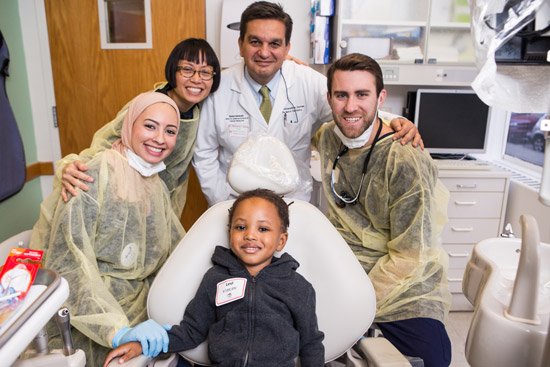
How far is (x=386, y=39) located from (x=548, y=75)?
1978mm

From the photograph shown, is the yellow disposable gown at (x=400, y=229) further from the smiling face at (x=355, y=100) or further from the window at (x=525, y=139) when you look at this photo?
the window at (x=525, y=139)

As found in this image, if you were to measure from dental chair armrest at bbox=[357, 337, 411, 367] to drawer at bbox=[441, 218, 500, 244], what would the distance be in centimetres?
165

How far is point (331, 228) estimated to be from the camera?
133 centimetres

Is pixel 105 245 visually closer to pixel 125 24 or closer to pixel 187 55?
pixel 187 55

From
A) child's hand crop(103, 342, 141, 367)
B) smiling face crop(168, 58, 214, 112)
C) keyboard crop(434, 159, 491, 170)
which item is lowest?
child's hand crop(103, 342, 141, 367)

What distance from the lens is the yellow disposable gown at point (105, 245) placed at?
125 centimetres

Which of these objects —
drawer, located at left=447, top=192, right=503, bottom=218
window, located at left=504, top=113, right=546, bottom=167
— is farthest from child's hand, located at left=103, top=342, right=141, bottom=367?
window, located at left=504, top=113, right=546, bottom=167

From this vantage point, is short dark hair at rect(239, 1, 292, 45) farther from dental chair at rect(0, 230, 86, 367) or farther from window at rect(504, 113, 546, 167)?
window at rect(504, 113, 546, 167)

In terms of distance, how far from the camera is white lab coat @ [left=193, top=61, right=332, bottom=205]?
197 centimetres

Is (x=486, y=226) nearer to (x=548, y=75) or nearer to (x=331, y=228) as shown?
(x=331, y=228)

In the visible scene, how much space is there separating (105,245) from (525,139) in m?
3.03

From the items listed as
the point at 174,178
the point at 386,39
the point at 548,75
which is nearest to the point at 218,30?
the point at 386,39

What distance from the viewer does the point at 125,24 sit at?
9.46 feet

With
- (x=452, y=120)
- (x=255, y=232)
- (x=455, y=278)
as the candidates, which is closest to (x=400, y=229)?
(x=255, y=232)
